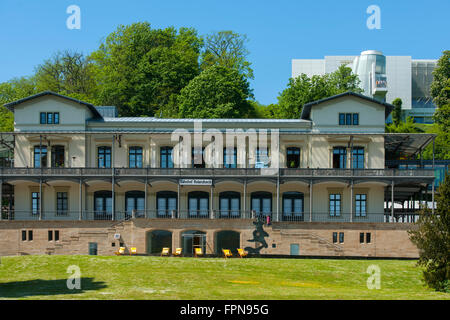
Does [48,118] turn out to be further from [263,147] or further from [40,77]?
[40,77]

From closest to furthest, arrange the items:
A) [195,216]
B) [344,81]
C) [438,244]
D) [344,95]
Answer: [438,244] → [195,216] → [344,95] → [344,81]

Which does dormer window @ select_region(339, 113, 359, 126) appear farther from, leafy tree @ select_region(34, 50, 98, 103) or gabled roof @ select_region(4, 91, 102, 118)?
leafy tree @ select_region(34, 50, 98, 103)

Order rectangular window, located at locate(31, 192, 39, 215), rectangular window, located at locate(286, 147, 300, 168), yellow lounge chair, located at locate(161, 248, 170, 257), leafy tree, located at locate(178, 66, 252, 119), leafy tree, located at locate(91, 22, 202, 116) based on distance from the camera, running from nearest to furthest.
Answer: yellow lounge chair, located at locate(161, 248, 170, 257) < rectangular window, located at locate(31, 192, 39, 215) < rectangular window, located at locate(286, 147, 300, 168) < leafy tree, located at locate(178, 66, 252, 119) < leafy tree, located at locate(91, 22, 202, 116)

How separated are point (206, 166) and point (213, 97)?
752 inches

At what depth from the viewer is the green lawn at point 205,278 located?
27969 millimetres

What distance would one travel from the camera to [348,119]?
173 ft

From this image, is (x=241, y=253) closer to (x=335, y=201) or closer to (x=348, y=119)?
(x=335, y=201)

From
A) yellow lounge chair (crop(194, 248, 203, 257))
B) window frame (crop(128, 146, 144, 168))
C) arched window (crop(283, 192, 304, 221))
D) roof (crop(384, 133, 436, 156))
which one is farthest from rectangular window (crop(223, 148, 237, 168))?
roof (crop(384, 133, 436, 156))

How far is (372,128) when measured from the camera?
5256 cm

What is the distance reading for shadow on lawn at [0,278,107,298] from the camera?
28.3 metres

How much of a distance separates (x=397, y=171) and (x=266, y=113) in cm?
4362

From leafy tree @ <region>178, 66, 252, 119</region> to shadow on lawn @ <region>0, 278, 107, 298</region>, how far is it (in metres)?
38.0

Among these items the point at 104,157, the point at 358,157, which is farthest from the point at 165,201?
the point at 358,157

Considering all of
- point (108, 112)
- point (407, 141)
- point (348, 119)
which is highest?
point (108, 112)
